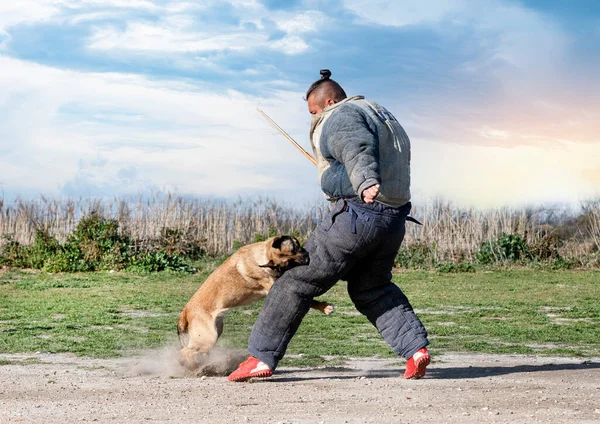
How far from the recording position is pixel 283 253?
23.3ft

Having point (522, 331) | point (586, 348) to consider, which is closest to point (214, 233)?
point (522, 331)

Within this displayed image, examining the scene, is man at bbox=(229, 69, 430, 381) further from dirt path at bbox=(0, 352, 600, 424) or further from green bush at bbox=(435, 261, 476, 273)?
green bush at bbox=(435, 261, 476, 273)

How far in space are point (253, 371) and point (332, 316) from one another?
6.31m

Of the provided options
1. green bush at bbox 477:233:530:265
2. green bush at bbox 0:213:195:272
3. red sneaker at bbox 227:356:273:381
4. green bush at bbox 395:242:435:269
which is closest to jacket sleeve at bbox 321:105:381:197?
red sneaker at bbox 227:356:273:381

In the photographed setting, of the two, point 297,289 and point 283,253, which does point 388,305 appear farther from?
point 283,253

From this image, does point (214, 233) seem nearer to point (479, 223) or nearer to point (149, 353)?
point (479, 223)

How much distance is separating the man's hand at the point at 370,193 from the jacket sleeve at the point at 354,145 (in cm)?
3

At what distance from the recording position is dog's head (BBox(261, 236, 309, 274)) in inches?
270

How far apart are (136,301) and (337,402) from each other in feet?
31.4

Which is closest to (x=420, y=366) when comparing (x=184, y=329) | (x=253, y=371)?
(x=253, y=371)

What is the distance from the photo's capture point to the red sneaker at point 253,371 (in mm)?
6694

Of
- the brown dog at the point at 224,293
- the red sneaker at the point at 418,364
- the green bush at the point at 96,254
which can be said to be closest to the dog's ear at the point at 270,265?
the brown dog at the point at 224,293

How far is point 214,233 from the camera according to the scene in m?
24.3

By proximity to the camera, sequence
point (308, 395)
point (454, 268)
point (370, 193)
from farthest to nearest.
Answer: point (454, 268) < point (308, 395) < point (370, 193)
